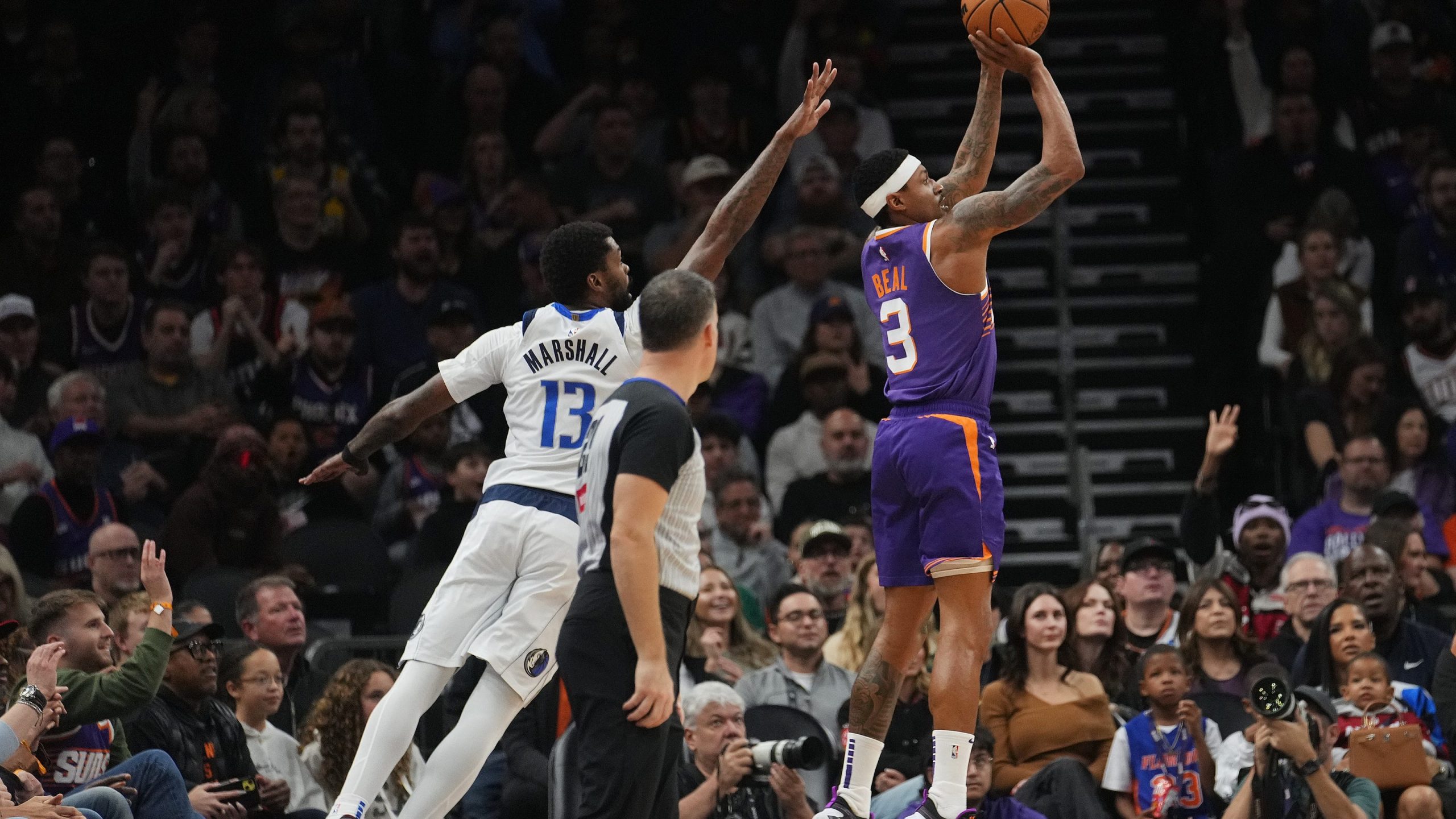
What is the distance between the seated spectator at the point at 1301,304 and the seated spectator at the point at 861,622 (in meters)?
4.92

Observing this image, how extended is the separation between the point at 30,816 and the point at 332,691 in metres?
2.23

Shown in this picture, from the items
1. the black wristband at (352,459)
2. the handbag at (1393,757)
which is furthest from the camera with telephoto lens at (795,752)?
the handbag at (1393,757)

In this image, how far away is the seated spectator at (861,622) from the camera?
11.4 metres

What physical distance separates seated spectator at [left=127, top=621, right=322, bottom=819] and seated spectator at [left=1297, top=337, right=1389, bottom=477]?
7883mm

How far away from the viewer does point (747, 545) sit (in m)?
12.9

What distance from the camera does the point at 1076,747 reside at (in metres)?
10.4

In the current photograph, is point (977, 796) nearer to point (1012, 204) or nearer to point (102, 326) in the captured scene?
point (1012, 204)

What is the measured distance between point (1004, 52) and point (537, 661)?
3087 mm

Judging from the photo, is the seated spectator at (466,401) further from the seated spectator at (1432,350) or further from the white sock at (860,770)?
the seated spectator at (1432,350)

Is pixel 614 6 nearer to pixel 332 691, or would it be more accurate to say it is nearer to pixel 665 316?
pixel 332 691

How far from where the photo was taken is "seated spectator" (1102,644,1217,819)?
9.95m

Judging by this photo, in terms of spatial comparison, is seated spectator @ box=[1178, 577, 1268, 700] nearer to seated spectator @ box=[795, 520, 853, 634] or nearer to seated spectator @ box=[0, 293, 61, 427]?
seated spectator @ box=[795, 520, 853, 634]

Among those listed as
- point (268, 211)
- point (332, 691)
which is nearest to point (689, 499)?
point (332, 691)

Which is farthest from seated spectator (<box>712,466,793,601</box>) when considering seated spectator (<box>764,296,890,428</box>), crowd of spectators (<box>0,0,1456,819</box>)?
seated spectator (<box>764,296,890,428</box>)
